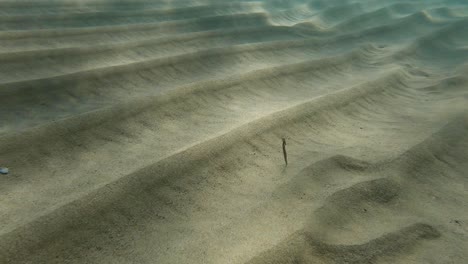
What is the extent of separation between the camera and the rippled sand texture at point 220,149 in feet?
4.54

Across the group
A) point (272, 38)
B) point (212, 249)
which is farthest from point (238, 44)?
point (212, 249)

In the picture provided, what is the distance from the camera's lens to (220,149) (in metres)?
1.88

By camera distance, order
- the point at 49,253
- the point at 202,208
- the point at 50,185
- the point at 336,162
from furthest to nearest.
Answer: the point at 336,162 → the point at 50,185 → the point at 202,208 → the point at 49,253

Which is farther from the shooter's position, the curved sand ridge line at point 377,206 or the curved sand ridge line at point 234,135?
the curved sand ridge line at point 234,135

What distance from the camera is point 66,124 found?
2047 millimetres

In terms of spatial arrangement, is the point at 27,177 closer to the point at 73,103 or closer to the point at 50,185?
the point at 50,185

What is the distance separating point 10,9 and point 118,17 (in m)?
1.07

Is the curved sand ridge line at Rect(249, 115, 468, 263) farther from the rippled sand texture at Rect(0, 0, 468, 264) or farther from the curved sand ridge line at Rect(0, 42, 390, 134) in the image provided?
the curved sand ridge line at Rect(0, 42, 390, 134)

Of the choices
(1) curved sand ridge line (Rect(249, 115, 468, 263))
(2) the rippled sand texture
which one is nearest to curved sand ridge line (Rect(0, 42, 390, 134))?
(2) the rippled sand texture

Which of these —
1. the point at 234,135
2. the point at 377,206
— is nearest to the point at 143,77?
the point at 234,135

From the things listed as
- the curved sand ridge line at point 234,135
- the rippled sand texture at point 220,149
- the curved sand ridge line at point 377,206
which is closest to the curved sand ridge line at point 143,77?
the rippled sand texture at point 220,149

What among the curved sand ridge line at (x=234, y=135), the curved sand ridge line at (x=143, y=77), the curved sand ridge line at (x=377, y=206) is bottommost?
the curved sand ridge line at (x=377, y=206)

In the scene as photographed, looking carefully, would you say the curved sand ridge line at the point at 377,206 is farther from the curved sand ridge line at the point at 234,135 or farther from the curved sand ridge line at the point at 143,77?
the curved sand ridge line at the point at 143,77

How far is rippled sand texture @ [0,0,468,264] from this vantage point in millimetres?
1384
